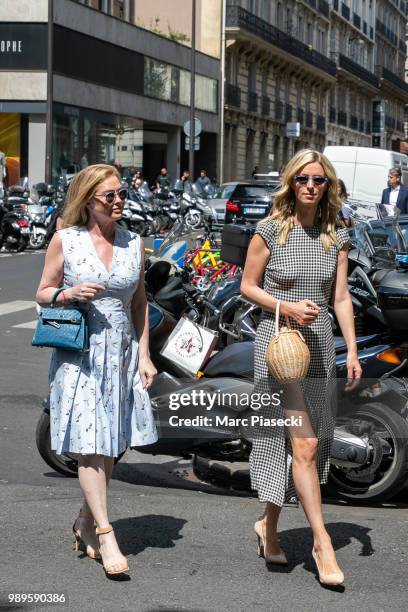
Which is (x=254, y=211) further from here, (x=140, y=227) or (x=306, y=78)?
(x=306, y=78)

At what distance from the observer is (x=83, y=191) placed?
5.02m

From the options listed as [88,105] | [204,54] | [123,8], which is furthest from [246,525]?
[204,54]

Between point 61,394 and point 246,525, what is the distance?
1.30 metres

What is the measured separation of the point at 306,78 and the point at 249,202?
47311 mm

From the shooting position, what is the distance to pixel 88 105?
4353cm

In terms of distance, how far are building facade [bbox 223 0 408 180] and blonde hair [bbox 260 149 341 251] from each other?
45583mm

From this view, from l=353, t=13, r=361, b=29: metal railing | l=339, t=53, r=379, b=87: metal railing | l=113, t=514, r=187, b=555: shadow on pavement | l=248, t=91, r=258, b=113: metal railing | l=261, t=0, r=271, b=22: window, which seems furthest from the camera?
l=353, t=13, r=361, b=29: metal railing

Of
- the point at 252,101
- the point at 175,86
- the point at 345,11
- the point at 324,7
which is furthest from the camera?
the point at 345,11

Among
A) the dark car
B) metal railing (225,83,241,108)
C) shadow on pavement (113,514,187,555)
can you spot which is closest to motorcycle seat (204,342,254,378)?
shadow on pavement (113,514,187,555)

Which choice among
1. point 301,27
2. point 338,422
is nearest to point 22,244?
point 338,422

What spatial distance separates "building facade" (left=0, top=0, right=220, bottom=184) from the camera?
131 feet

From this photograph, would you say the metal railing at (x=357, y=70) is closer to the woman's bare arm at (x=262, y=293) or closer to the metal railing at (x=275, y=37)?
the metal railing at (x=275, y=37)

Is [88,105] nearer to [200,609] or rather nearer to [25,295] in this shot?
[25,295]

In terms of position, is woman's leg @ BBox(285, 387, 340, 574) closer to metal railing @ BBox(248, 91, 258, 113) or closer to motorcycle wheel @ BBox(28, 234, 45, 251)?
motorcycle wheel @ BBox(28, 234, 45, 251)
